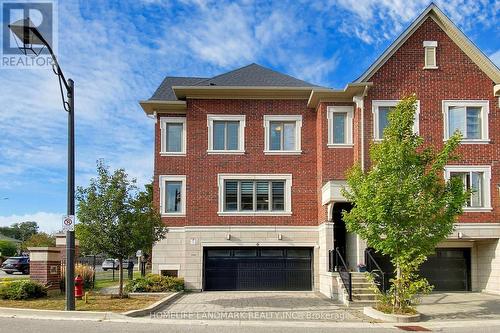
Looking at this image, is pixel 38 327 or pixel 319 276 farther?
pixel 319 276

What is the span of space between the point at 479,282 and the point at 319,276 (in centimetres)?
674

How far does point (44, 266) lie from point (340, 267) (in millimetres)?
10824

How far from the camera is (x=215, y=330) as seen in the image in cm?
1247

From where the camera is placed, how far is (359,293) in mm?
18484

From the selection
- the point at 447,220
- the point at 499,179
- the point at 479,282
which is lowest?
the point at 479,282

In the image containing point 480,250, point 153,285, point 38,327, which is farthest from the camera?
point 480,250

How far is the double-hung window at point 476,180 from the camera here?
21.8m

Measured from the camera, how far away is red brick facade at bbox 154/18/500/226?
2195cm

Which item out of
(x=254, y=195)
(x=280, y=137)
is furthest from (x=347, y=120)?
(x=254, y=195)

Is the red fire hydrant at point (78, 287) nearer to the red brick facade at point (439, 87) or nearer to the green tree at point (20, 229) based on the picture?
the red brick facade at point (439, 87)

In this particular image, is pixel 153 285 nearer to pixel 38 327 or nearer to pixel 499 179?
pixel 38 327

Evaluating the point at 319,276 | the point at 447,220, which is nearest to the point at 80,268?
the point at 319,276

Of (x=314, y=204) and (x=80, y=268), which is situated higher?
(x=314, y=204)
